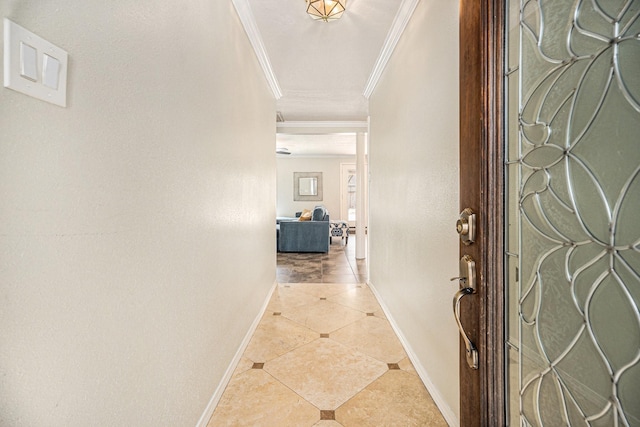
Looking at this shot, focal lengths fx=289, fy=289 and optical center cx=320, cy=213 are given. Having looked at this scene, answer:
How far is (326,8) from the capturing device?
2.00 m

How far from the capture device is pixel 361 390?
1729 millimetres

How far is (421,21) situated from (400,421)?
237 cm

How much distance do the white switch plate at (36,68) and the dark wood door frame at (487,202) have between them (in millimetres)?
994

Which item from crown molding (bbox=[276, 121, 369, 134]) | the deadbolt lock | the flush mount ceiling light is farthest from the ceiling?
the deadbolt lock

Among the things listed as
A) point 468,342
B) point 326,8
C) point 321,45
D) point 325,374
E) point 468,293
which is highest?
point 321,45

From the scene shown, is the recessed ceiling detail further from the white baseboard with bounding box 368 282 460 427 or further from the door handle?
the white baseboard with bounding box 368 282 460 427

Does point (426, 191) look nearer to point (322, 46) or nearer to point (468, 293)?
point (468, 293)

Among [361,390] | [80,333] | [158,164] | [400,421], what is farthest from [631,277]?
[361,390]

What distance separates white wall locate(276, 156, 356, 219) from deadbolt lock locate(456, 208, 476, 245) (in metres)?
8.97

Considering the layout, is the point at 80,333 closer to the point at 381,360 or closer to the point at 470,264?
the point at 470,264

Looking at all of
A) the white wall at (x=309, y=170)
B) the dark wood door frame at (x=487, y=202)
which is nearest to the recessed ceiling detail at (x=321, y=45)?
the dark wood door frame at (x=487, y=202)

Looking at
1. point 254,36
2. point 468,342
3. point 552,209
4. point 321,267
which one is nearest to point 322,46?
point 254,36

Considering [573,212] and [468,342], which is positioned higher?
[573,212]

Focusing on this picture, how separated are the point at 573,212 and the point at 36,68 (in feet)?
3.73
